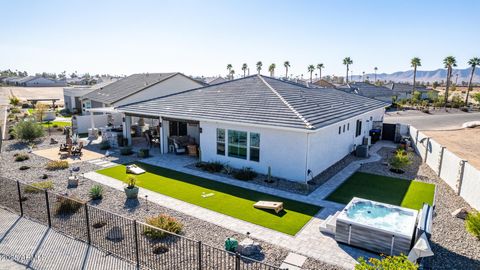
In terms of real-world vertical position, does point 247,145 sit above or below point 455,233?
above

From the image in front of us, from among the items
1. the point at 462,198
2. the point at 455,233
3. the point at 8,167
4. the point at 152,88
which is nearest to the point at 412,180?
the point at 462,198

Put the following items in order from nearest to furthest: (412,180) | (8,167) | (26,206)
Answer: (26,206) → (412,180) → (8,167)

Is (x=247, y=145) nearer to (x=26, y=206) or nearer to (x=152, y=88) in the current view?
(x=26, y=206)

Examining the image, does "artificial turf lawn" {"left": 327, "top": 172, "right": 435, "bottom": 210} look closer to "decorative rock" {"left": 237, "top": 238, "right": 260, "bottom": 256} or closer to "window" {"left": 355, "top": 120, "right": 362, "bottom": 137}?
"decorative rock" {"left": 237, "top": 238, "right": 260, "bottom": 256}

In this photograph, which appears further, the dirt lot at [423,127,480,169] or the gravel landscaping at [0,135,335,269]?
the dirt lot at [423,127,480,169]

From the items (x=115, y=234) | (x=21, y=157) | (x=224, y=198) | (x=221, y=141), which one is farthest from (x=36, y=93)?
(x=115, y=234)

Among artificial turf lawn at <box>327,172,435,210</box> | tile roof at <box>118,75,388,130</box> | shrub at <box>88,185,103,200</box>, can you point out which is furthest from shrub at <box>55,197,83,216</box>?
artificial turf lawn at <box>327,172,435,210</box>
